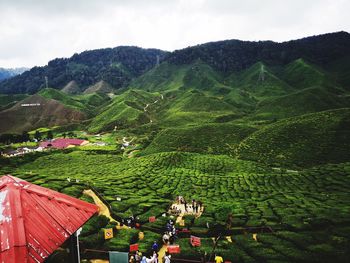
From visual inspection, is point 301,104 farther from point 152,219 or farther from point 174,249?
point 174,249

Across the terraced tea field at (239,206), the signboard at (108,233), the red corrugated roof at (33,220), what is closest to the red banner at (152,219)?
the terraced tea field at (239,206)

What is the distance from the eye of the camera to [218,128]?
129 m

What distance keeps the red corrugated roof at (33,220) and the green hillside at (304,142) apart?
84991 millimetres

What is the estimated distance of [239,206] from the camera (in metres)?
42.0

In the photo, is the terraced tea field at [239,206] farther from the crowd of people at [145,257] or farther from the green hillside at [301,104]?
the green hillside at [301,104]

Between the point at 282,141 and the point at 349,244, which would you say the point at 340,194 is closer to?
the point at 349,244

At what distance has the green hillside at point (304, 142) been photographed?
87500 mm

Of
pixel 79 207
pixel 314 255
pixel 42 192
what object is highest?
pixel 42 192

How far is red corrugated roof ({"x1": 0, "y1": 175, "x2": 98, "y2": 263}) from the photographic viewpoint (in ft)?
29.3

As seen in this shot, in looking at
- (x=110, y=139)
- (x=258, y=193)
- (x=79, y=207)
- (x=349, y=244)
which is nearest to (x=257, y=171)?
(x=258, y=193)

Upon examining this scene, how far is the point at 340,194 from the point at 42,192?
52.6m

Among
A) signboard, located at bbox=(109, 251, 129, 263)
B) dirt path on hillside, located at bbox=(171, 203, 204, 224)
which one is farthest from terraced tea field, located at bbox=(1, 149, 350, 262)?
signboard, located at bbox=(109, 251, 129, 263)

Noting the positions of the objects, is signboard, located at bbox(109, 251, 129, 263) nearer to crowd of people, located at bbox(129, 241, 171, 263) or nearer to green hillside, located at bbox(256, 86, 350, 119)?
crowd of people, located at bbox(129, 241, 171, 263)

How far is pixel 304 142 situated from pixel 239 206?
66.3 metres
